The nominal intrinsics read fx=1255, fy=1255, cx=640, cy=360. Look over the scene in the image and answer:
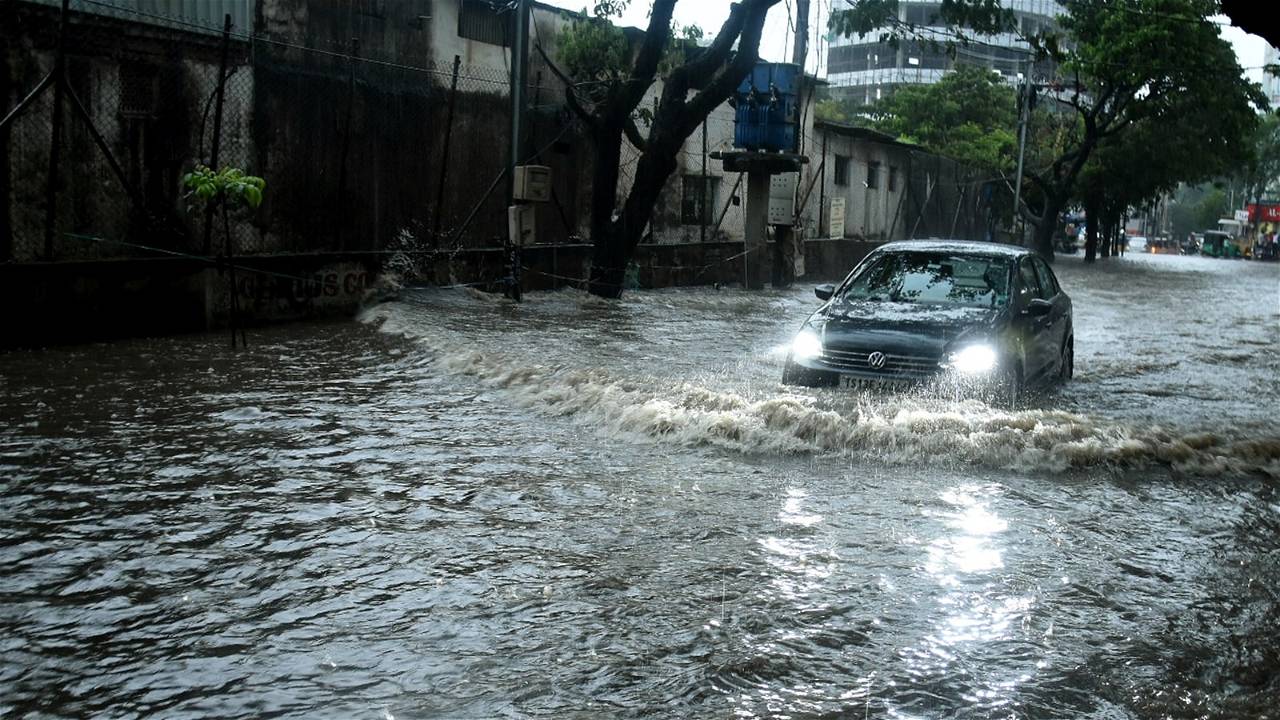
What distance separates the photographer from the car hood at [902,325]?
9.52 metres

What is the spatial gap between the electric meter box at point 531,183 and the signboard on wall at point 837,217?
13.6m

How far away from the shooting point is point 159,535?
588 cm

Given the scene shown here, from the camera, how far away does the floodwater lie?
423 centimetres

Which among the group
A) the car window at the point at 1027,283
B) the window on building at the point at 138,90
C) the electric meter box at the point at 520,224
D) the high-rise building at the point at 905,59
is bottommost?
the car window at the point at 1027,283

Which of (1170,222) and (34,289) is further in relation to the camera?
(1170,222)

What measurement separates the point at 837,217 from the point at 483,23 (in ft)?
42.4

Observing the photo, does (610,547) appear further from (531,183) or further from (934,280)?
(531,183)

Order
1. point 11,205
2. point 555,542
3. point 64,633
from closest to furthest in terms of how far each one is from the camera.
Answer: point 64,633, point 555,542, point 11,205

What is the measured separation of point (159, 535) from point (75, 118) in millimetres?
8815

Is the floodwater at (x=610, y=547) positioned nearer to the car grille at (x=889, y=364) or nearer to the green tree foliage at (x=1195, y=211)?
the car grille at (x=889, y=364)

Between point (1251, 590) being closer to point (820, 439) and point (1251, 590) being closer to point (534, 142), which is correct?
point (820, 439)

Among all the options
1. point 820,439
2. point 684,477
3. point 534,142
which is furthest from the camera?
point 534,142

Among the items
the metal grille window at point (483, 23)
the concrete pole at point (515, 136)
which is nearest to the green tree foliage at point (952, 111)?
the metal grille window at point (483, 23)

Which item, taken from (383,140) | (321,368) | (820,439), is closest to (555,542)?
(820,439)
